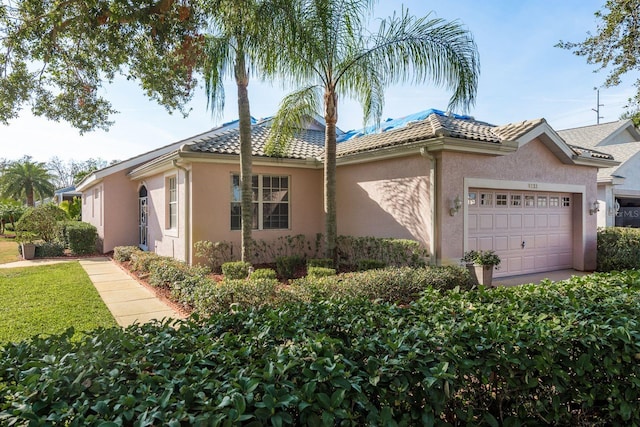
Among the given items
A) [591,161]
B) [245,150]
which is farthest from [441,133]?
[591,161]

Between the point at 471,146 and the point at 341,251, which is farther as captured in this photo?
the point at 341,251

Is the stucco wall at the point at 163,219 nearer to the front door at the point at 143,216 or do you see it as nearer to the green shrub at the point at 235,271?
the front door at the point at 143,216

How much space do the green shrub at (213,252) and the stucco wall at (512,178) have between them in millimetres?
6225

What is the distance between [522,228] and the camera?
12.1 meters

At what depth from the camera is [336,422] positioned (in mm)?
2047

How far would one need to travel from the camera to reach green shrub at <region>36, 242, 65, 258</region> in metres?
16.4

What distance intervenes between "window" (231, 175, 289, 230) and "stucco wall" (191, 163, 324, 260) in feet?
0.55

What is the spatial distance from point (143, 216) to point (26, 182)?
28.9 metres

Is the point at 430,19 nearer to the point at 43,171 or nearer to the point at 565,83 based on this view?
the point at 565,83

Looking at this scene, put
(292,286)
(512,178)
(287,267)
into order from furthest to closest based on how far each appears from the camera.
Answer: (512,178) → (287,267) → (292,286)

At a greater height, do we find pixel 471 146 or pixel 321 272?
pixel 471 146

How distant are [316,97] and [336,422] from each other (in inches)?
391

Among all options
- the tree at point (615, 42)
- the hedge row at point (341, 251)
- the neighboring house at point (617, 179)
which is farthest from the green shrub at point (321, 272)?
the neighboring house at point (617, 179)

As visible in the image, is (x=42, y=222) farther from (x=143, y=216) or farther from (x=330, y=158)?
(x=330, y=158)
